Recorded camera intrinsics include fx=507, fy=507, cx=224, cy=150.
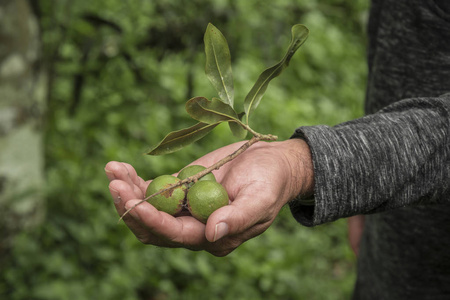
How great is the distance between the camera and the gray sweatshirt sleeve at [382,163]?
1.42 meters

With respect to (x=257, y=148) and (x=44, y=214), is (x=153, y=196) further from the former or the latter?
(x=44, y=214)

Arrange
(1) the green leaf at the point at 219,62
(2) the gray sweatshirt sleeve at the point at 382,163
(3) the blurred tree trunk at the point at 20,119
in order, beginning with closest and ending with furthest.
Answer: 1. (2) the gray sweatshirt sleeve at the point at 382,163
2. (1) the green leaf at the point at 219,62
3. (3) the blurred tree trunk at the point at 20,119

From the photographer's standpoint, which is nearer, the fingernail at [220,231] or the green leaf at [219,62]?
the fingernail at [220,231]

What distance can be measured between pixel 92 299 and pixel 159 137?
64.0 inches

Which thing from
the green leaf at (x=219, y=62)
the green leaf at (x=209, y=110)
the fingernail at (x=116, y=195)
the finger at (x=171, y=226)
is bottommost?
the finger at (x=171, y=226)

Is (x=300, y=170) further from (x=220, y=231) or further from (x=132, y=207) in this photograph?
(x=132, y=207)

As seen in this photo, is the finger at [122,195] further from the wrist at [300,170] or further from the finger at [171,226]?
the wrist at [300,170]

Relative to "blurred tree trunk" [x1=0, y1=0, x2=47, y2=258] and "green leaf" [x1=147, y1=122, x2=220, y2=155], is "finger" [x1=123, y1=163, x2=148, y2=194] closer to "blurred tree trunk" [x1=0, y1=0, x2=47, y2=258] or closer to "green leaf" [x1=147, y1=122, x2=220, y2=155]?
"green leaf" [x1=147, y1=122, x2=220, y2=155]

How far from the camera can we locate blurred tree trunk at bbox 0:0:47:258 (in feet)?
9.08

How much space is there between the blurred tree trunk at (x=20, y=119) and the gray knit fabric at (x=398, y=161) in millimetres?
1868

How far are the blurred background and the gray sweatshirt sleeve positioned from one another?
1.65m

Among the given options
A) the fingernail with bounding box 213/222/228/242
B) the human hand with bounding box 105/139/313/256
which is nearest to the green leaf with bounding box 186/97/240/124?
the human hand with bounding box 105/139/313/256

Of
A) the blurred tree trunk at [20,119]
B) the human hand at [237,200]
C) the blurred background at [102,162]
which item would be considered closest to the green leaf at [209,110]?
the human hand at [237,200]

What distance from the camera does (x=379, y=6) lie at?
202 centimetres
